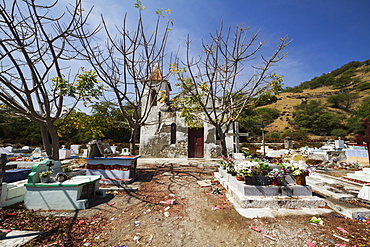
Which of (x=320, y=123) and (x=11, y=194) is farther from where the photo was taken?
(x=320, y=123)

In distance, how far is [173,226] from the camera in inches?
144

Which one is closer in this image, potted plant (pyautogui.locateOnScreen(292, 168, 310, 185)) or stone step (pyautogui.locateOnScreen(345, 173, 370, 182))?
potted plant (pyautogui.locateOnScreen(292, 168, 310, 185))

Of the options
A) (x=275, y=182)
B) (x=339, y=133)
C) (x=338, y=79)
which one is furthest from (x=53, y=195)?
(x=338, y=79)

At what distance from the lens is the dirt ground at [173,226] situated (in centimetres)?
311

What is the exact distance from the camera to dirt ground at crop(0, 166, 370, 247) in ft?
10.2

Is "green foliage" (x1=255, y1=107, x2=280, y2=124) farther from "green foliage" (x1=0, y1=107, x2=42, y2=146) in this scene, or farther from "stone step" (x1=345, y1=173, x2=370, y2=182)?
"green foliage" (x1=0, y1=107, x2=42, y2=146)

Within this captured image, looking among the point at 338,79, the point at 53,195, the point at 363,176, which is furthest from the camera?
the point at 338,79

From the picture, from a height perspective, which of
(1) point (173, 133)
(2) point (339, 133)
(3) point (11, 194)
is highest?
(2) point (339, 133)

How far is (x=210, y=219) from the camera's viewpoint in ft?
13.1

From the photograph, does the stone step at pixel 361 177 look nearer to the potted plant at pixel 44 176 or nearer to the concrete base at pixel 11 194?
the potted plant at pixel 44 176

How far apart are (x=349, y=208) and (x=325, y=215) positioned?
2.36 feet

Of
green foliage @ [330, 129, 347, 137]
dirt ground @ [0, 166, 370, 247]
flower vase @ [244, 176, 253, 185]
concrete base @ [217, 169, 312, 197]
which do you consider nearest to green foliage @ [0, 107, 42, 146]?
dirt ground @ [0, 166, 370, 247]

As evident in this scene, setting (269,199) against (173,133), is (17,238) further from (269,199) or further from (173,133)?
(173,133)

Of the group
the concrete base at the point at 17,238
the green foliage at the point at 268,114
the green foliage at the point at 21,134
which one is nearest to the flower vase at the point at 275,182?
the concrete base at the point at 17,238
